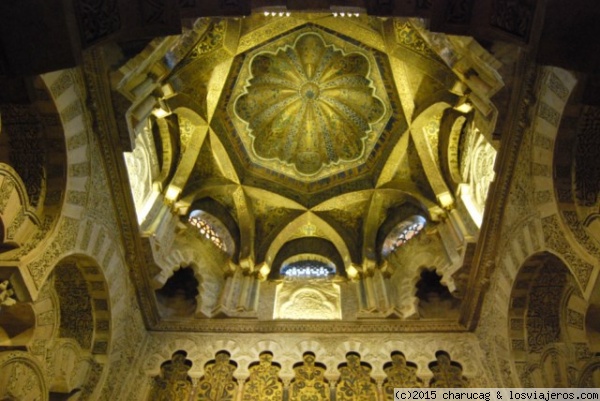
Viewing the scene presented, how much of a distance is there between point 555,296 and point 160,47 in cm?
748

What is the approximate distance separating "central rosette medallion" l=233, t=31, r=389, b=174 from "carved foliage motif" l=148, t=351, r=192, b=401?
5375 mm

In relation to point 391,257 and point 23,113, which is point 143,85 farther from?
point 391,257

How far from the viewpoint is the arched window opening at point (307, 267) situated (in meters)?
10.8

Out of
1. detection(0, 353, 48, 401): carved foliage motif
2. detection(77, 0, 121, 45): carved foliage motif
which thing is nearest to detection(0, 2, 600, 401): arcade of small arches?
detection(0, 353, 48, 401): carved foliage motif

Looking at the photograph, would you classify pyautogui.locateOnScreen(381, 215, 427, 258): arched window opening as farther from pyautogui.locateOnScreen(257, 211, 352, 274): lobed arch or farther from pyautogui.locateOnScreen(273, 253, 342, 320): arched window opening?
pyautogui.locateOnScreen(273, 253, 342, 320): arched window opening

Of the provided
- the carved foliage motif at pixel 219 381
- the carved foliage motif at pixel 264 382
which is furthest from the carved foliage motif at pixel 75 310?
the carved foliage motif at pixel 264 382

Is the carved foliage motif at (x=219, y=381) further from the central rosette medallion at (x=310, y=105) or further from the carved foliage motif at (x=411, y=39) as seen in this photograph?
the carved foliage motif at (x=411, y=39)

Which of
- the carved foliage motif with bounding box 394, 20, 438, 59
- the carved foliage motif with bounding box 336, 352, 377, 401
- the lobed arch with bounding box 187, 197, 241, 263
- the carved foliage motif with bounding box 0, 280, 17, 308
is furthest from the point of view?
the lobed arch with bounding box 187, 197, 241, 263

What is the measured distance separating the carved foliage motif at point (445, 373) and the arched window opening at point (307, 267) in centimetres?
330

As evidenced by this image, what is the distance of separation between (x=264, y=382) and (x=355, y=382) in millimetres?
1619

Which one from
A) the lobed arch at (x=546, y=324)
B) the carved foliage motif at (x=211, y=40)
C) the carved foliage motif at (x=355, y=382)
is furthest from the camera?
the carved foliage motif at (x=211, y=40)

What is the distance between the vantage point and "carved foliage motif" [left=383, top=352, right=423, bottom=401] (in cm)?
786

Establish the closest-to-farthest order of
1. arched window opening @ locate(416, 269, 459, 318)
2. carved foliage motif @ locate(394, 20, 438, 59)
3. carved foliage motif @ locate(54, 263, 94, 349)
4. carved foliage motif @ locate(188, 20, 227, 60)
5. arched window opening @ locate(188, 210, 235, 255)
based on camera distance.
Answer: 1. carved foliage motif @ locate(54, 263, 94, 349)
2. carved foliage motif @ locate(394, 20, 438, 59)
3. carved foliage motif @ locate(188, 20, 227, 60)
4. arched window opening @ locate(416, 269, 459, 318)
5. arched window opening @ locate(188, 210, 235, 255)

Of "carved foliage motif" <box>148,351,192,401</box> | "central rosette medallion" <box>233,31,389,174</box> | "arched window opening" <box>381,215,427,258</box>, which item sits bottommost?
"carved foliage motif" <box>148,351,192,401</box>
